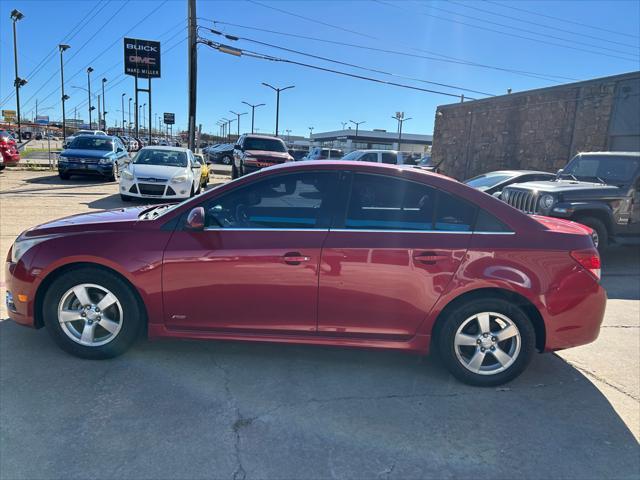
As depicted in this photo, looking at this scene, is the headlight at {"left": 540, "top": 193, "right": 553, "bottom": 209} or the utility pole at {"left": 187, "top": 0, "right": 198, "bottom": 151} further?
the utility pole at {"left": 187, "top": 0, "right": 198, "bottom": 151}

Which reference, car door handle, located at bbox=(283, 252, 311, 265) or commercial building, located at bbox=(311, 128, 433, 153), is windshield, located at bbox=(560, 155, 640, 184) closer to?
car door handle, located at bbox=(283, 252, 311, 265)

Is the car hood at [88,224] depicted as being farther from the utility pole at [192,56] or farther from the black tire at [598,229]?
the utility pole at [192,56]

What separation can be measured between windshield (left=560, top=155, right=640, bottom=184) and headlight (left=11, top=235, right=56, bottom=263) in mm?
9009

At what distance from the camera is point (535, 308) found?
3467mm

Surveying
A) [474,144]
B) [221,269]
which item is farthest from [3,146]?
[474,144]

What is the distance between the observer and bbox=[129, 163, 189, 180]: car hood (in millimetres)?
11453

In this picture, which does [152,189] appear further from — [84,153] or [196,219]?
[196,219]

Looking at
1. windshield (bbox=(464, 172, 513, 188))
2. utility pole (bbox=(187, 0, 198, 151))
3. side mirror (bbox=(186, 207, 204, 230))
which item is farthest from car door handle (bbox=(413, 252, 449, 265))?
utility pole (bbox=(187, 0, 198, 151))

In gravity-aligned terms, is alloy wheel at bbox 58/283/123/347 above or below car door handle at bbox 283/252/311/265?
below

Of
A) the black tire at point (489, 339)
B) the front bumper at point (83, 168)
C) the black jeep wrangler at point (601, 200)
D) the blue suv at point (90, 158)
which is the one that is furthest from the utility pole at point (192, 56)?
the black tire at point (489, 339)

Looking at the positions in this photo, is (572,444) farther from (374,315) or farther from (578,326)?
(374,315)

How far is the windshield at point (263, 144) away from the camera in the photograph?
1958 centimetres

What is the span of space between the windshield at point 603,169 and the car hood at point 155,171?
8.99 m

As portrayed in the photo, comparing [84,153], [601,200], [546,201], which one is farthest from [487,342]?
[84,153]
